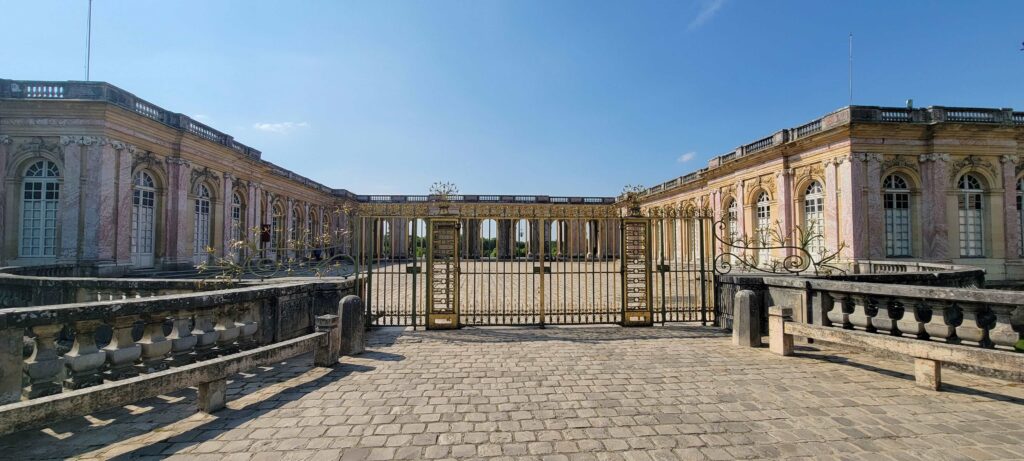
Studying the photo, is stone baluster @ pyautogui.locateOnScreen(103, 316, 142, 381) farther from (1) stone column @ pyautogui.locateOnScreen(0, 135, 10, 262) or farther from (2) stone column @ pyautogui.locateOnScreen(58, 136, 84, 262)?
(1) stone column @ pyautogui.locateOnScreen(0, 135, 10, 262)

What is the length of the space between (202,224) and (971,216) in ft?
95.4

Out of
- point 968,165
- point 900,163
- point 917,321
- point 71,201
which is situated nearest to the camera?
point 917,321

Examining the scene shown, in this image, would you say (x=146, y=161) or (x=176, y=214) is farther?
(x=176, y=214)

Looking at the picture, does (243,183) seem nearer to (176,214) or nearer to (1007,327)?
(176,214)

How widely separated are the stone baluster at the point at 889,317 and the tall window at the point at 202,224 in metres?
19.3

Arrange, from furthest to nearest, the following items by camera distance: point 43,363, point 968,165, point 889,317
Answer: point 968,165, point 889,317, point 43,363

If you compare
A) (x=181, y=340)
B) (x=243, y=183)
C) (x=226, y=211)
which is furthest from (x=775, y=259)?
(x=243, y=183)

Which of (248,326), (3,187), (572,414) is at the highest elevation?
(3,187)

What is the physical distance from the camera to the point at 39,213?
459 inches

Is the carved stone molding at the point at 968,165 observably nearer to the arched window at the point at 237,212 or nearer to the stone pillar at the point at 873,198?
the stone pillar at the point at 873,198

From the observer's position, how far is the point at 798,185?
16.0 metres

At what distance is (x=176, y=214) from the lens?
1428 centimetres

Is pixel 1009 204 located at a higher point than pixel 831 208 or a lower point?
higher

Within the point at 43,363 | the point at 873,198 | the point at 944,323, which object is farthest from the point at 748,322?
the point at 873,198
